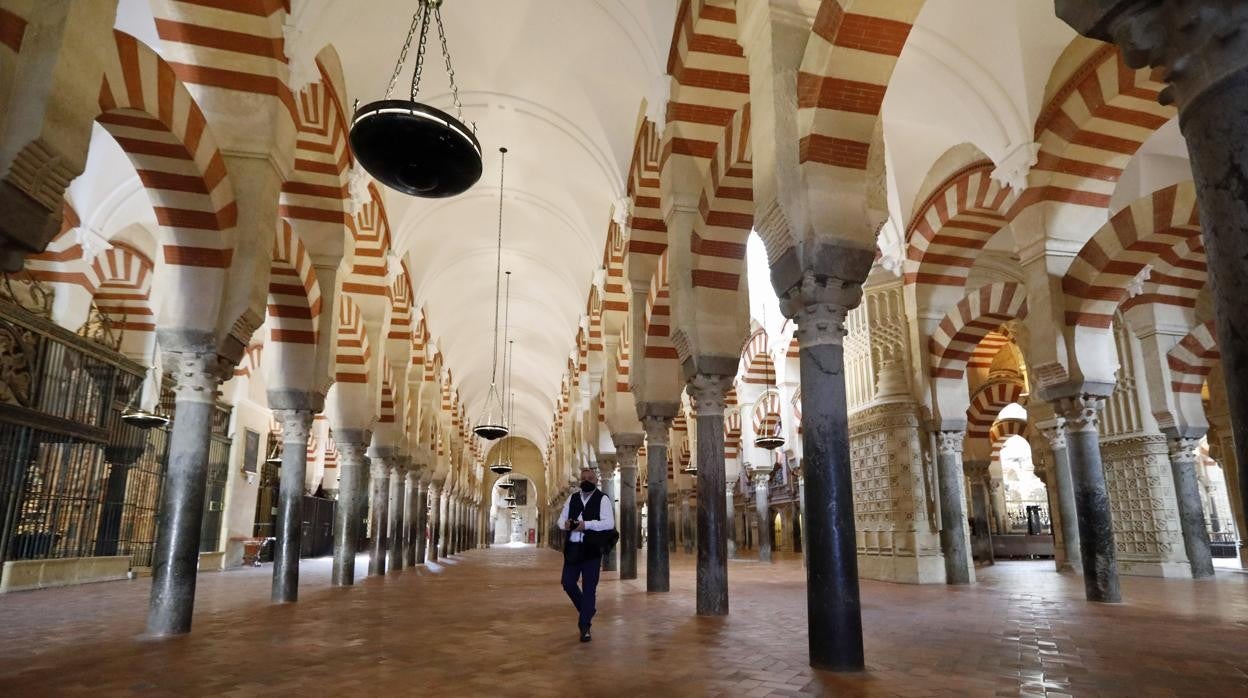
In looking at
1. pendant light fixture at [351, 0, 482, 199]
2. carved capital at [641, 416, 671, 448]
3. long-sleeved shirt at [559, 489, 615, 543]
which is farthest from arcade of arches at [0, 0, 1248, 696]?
pendant light fixture at [351, 0, 482, 199]

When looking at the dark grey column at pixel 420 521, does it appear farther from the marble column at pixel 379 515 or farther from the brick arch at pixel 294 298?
the brick arch at pixel 294 298

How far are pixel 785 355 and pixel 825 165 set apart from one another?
417 inches

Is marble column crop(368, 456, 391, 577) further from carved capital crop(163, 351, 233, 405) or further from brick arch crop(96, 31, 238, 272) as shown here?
brick arch crop(96, 31, 238, 272)

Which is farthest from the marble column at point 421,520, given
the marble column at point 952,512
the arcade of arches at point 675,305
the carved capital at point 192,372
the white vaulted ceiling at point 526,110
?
the carved capital at point 192,372

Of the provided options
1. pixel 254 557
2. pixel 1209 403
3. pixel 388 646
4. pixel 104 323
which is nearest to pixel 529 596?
pixel 388 646

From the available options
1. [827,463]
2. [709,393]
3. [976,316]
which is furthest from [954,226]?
Answer: [827,463]

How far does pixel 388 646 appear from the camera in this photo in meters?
4.11

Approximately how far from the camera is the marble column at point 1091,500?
19.7 ft

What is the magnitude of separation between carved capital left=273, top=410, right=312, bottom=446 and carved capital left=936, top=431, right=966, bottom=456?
7230 mm

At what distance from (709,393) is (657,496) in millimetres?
2165

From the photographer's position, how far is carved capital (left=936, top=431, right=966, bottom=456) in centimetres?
880

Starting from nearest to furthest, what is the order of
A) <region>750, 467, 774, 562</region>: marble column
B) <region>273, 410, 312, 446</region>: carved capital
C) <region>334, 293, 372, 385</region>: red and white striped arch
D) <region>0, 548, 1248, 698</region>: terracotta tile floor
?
<region>0, 548, 1248, 698</region>: terracotta tile floor
<region>273, 410, 312, 446</region>: carved capital
<region>334, 293, 372, 385</region>: red and white striped arch
<region>750, 467, 774, 562</region>: marble column

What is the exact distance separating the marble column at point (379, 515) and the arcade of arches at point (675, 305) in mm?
396

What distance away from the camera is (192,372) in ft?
16.4
